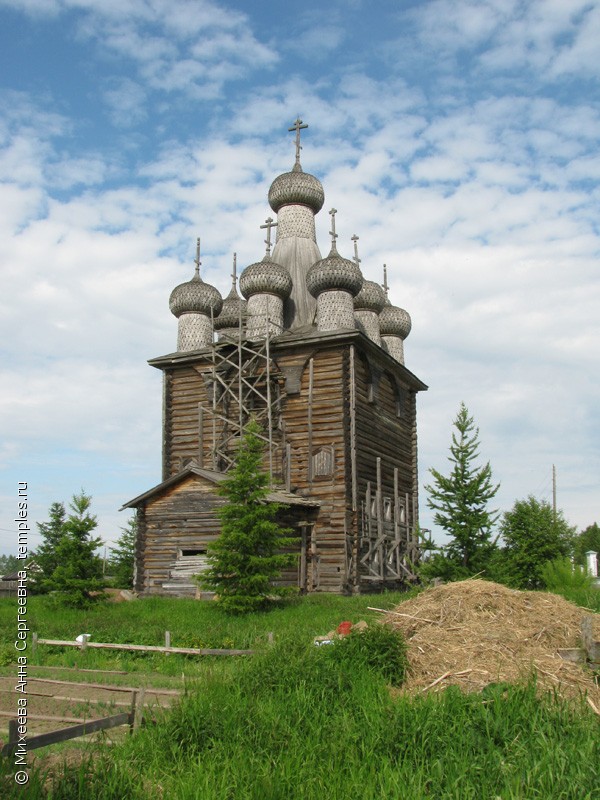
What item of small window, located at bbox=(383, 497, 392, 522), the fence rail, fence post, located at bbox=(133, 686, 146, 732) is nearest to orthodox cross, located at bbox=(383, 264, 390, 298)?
small window, located at bbox=(383, 497, 392, 522)

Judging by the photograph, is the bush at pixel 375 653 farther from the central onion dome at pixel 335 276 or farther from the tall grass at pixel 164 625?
the central onion dome at pixel 335 276

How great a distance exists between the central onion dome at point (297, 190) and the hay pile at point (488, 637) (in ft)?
70.9

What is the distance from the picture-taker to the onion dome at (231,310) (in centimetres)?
2945

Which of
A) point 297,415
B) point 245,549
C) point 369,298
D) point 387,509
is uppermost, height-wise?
point 369,298

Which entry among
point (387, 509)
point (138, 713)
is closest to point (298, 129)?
point (387, 509)

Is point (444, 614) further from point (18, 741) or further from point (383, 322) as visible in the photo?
point (383, 322)

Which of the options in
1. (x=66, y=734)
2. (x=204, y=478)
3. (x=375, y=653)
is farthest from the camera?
(x=204, y=478)

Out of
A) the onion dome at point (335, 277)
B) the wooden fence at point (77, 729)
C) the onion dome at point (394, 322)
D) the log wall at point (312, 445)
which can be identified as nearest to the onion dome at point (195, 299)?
the log wall at point (312, 445)

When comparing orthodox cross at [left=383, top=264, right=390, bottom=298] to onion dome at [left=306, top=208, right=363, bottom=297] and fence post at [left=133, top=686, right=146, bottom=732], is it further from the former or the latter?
fence post at [left=133, top=686, right=146, bottom=732]

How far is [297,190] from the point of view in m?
30.1

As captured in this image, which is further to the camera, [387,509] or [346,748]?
[387,509]

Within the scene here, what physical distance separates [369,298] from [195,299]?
6558mm

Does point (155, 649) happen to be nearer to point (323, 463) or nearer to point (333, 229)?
point (323, 463)

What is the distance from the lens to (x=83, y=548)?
67.4ft
